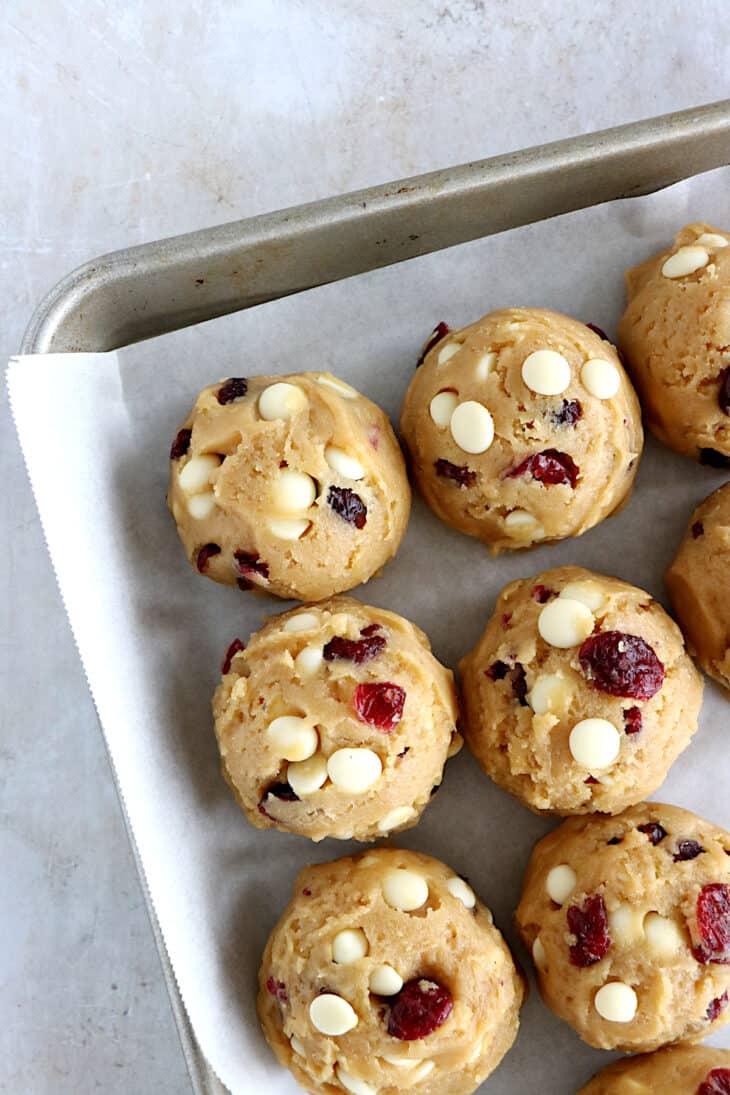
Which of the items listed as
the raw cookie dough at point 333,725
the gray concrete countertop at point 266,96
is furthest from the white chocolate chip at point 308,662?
the gray concrete countertop at point 266,96

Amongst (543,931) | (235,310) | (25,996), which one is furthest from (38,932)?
(235,310)

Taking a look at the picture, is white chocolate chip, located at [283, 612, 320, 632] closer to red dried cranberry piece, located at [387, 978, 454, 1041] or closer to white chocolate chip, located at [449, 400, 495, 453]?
white chocolate chip, located at [449, 400, 495, 453]

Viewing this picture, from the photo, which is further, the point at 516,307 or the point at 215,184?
the point at 215,184

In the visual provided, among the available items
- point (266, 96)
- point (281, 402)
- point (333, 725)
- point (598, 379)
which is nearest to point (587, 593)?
point (598, 379)

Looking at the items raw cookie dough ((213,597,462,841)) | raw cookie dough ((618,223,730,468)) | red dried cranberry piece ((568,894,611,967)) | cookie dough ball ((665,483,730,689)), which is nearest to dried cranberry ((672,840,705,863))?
red dried cranberry piece ((568,894,611,967))

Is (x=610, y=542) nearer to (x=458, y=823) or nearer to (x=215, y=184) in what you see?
(x=458, y=823)

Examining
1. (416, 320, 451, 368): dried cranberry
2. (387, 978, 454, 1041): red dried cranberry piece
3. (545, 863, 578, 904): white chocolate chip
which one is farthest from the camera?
(416, 320, 451, 368): dried cranberry

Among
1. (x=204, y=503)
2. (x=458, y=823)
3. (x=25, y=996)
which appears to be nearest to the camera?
(x=204, y=503)
